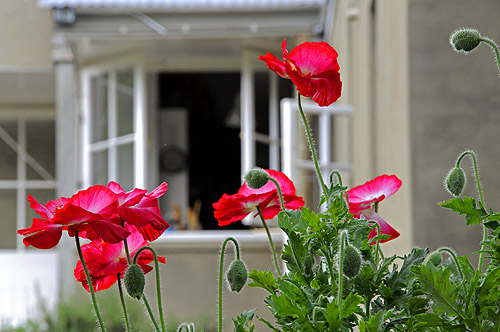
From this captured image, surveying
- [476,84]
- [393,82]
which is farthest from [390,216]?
[476,84]

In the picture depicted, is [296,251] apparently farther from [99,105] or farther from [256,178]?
[99,105]

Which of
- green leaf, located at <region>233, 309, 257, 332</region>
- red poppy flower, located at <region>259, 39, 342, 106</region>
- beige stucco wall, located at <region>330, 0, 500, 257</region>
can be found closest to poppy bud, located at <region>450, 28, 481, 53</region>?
red poppy flower, located at <region>259, 39, 342, 106</region>

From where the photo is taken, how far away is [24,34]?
868 centimetres

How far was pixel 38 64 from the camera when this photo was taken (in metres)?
8.57

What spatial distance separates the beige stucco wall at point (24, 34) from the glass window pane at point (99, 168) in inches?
54.7

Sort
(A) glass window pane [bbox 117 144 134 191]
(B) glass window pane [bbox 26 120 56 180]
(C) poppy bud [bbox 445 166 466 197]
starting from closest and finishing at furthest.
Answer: (C) poppy bud [bbox 445 166 466 197], (A) glass window pane [bbox 117 144 134 191], (B) glass window pane [bbox 26 120 56 180]

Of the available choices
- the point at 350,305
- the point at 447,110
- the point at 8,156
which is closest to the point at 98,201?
the point at 350,305

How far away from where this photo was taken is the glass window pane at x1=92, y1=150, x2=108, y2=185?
304 inches

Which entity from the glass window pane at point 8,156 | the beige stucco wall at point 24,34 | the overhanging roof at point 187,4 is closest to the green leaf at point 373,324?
the overhanging roof at point 187,4

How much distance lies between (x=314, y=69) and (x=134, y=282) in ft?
0.95

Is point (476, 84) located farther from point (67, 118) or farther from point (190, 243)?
point (67, 118)

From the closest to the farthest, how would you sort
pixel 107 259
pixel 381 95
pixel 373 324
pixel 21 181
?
pixel 373 324 → pixel 107 259 → pixel 381 95 → pixel 21 181

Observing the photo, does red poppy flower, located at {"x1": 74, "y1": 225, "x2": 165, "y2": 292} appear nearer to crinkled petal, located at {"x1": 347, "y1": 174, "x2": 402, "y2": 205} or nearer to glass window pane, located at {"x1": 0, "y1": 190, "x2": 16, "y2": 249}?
crinkled petal, located at {"x1": 347, "y1": 174, "x2": 402, "y2": 205}

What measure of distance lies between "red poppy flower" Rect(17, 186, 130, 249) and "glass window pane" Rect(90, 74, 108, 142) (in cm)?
697
